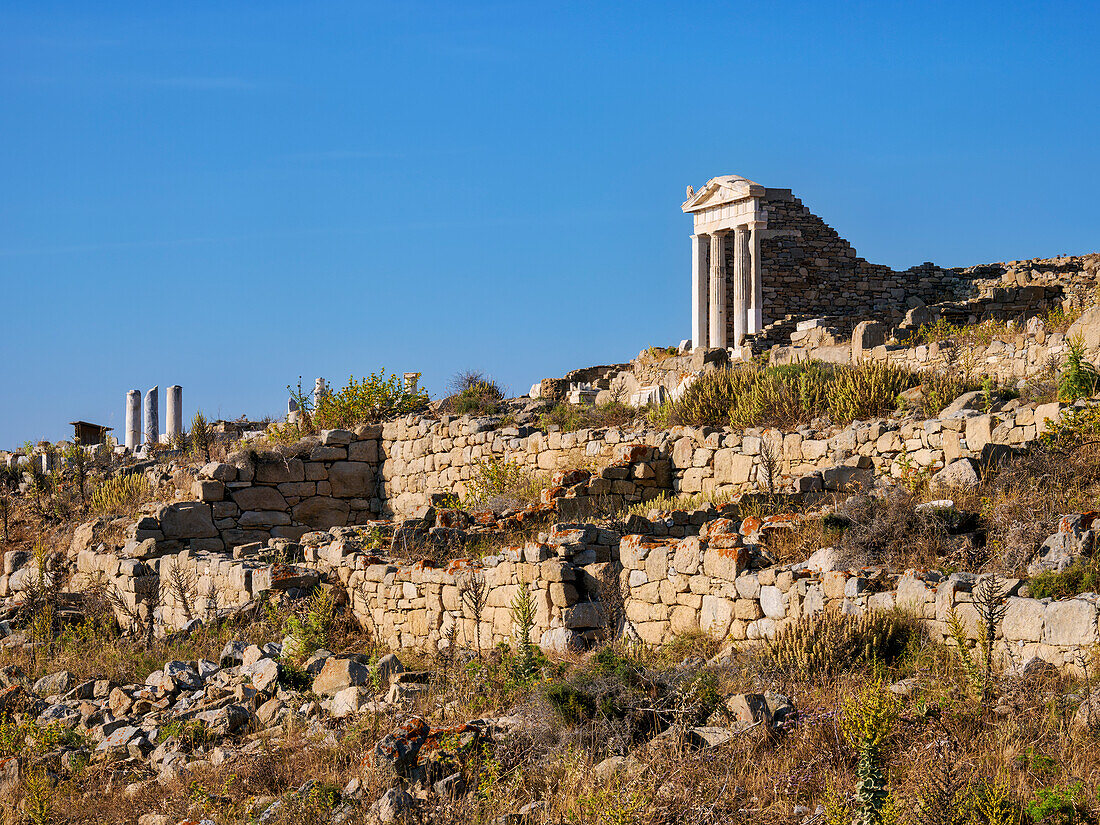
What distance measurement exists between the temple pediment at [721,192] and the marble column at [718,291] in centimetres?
90

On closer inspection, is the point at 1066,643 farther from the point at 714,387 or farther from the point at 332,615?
the point at 714,387

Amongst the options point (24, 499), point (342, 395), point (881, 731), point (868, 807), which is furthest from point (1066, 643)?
point (24, 499)

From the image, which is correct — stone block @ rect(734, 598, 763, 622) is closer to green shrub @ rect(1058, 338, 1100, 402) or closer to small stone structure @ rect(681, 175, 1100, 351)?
green shrub @ rect(1058, 338, 1100, 402)

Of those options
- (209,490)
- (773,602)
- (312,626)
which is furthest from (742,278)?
(773,602)

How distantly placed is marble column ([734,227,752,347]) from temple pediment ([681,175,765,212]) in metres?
0.93

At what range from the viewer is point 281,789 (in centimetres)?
666

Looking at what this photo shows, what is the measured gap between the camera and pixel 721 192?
1115 inches

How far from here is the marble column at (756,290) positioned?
27344 millimetres

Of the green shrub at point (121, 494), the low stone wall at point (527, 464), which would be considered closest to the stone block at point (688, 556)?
the low stone wall at point (527, 464)

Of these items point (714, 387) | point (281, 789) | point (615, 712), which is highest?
point (714, 387)

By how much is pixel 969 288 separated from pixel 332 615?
20443 mm

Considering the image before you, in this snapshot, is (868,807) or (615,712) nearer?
(868,807)

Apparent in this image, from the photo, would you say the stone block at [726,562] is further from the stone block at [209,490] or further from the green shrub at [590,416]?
the stone block at [209,490]

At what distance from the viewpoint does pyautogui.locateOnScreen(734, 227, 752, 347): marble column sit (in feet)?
90.6
